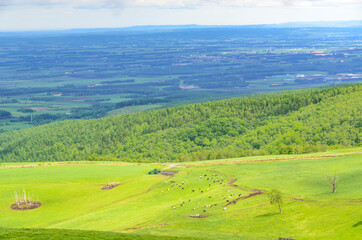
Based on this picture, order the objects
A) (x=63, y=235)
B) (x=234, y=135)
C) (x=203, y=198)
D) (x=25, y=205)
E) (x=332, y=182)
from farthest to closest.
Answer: (x=234, y=135), (x=25, y=205), (x=203, y=198), (x=332, y=182), (x=63, y=235)

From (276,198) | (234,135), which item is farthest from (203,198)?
(234,135)

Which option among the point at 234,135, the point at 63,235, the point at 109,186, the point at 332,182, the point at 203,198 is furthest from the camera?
the point at 234,135

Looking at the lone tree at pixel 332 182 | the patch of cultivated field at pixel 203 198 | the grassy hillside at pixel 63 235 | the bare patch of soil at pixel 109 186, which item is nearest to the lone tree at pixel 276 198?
the patch of cultivated field at pixel 203 198

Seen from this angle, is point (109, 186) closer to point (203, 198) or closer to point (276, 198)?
point (203, 198)

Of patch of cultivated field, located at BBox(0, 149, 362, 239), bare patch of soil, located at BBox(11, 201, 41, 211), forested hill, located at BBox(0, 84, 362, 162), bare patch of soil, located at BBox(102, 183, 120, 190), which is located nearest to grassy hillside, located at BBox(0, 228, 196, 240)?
patch of cultivated field, located at BBox(0, 149, 362, 239)

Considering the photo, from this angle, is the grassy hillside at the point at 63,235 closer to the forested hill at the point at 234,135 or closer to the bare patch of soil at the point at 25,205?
the bare patch of soil at the point at 25,205

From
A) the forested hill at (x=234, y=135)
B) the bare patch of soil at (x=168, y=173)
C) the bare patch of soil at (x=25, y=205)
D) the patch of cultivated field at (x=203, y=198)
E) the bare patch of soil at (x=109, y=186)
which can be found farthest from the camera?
the forested hill at (x=234, y=135)

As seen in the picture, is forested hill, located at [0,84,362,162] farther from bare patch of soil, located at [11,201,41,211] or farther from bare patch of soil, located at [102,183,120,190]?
bare patch of soil, located at [11,201,41,211]
